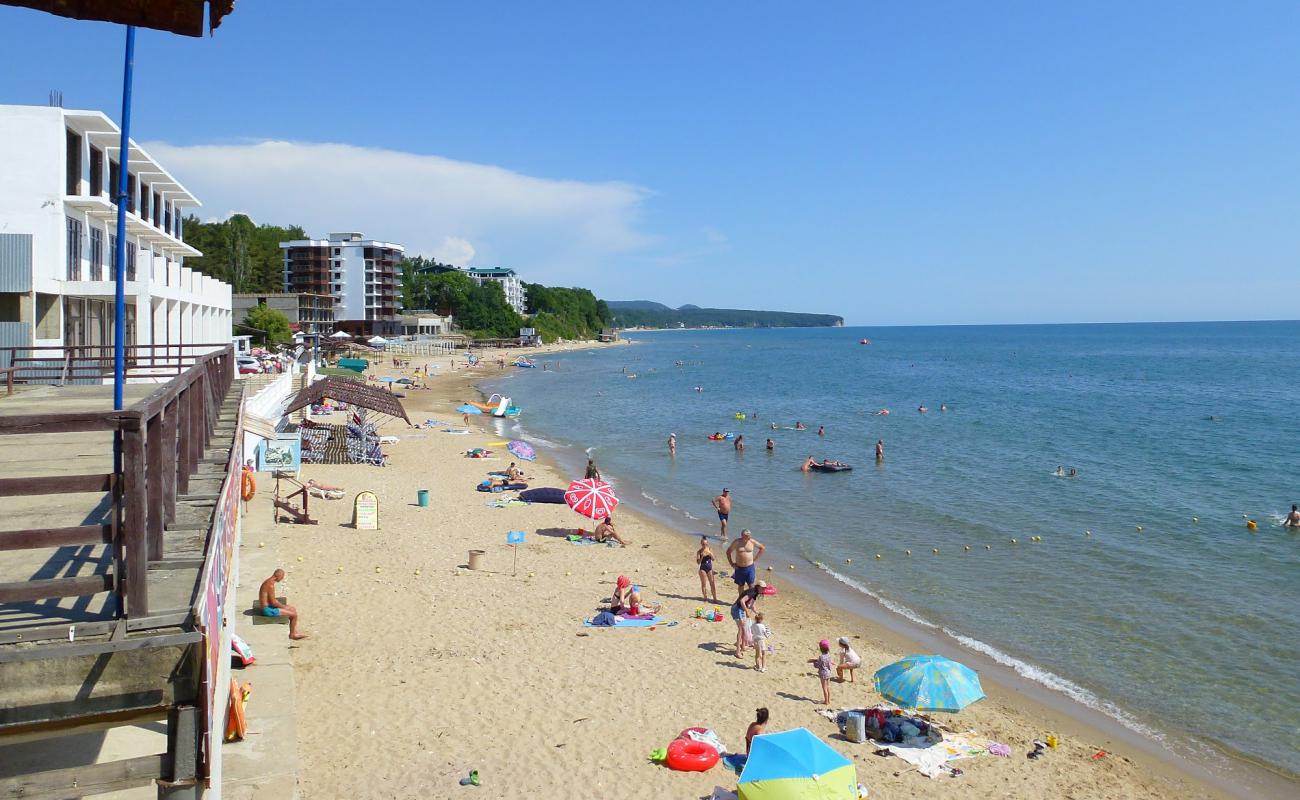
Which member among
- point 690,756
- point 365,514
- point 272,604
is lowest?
point 690,756

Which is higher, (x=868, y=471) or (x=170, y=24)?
(x=170, y=24)

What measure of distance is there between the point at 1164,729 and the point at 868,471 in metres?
23.8

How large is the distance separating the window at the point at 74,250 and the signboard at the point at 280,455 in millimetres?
6684

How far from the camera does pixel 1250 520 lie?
92.0ft

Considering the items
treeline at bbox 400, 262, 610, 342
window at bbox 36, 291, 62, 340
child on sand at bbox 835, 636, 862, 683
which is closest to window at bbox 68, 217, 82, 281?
window at bbox 36, 291, 62, 340

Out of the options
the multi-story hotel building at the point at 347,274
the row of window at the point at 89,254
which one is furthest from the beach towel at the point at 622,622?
the multi-story hotel building at the point at 347,274

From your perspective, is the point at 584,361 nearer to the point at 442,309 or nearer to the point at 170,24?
the point at 442,309

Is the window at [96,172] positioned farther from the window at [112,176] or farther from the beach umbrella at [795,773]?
the beach umbrella at [795,773]

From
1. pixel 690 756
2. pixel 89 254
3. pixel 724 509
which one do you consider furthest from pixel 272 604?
pixel 89 254

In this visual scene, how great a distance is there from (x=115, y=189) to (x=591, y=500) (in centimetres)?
1988

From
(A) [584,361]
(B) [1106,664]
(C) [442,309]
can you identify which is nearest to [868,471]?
(B) [1106,664]

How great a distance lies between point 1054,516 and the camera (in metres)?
28.7

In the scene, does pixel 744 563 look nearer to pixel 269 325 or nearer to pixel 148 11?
pixel 148 11

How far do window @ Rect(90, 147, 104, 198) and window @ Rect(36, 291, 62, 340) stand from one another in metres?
5.85
